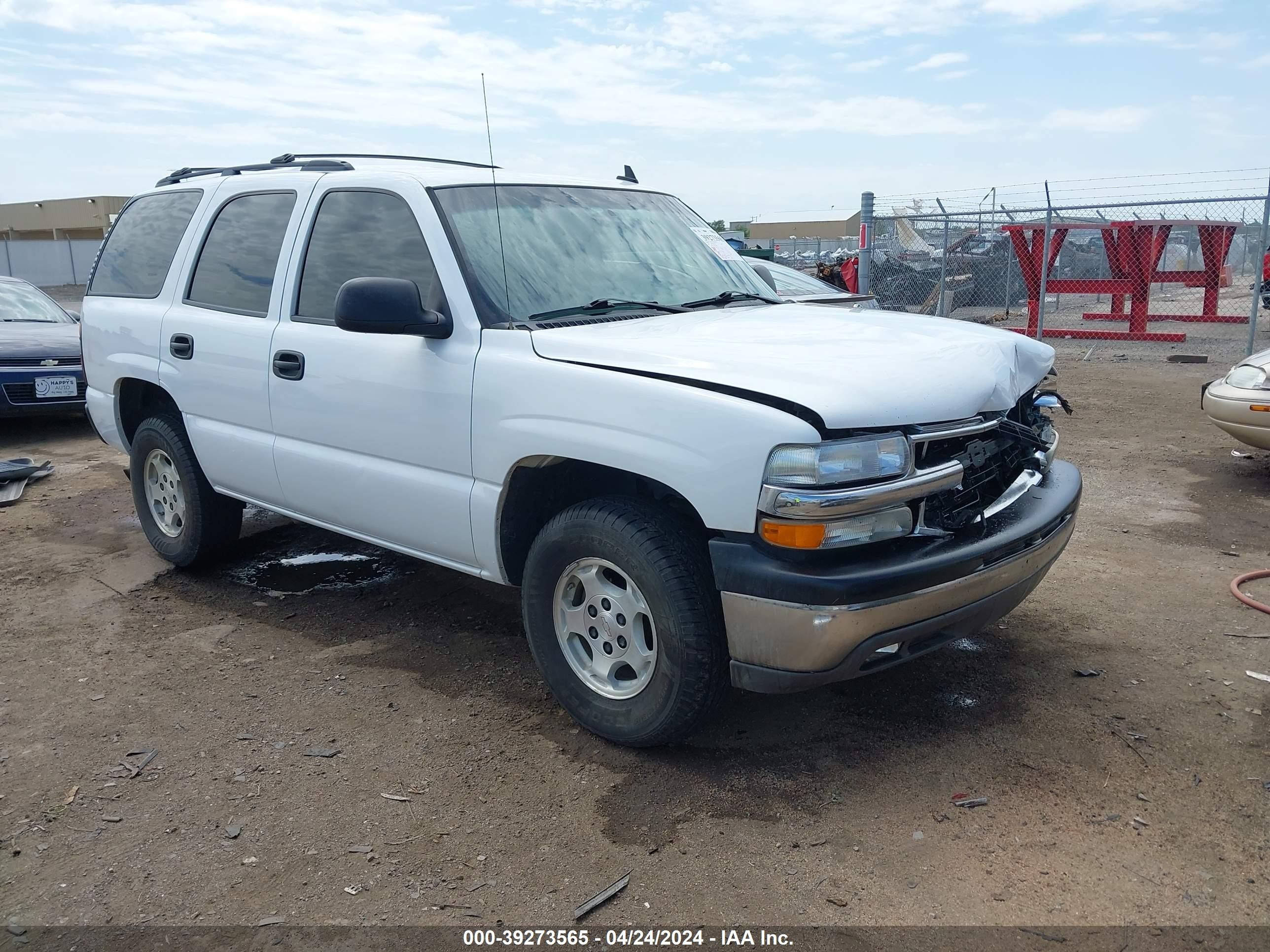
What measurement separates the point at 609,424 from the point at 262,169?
2805 mm

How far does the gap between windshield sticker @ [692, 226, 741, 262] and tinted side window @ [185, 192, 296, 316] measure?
178cm

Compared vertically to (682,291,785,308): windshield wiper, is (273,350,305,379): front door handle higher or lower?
lower

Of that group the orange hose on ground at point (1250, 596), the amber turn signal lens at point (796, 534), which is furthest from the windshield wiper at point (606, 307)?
the orange hose on ground at point (1250, 596)

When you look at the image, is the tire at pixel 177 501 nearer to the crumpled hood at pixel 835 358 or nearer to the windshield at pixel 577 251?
the windshield at pixel 577 251

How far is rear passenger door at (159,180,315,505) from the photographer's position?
437cm

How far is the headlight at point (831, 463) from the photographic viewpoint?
108 inches

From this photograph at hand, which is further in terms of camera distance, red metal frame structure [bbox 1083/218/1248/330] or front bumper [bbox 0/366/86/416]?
red metal frame structure [bbox 1083/218/1248/330]

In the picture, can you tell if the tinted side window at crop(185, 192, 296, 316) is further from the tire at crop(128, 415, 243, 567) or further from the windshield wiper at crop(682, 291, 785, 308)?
the windshield wiper at crop(682, 291, 785, 308)

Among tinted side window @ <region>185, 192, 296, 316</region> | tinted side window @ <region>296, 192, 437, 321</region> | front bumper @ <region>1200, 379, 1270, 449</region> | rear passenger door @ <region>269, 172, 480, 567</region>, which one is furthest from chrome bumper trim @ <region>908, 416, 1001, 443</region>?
front bumper @ <region>1200, 379, 1270, 449</region>

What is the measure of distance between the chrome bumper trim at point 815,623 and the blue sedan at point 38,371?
7.53 meters

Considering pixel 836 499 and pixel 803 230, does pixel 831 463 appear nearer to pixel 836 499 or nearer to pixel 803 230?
pixel 836 499

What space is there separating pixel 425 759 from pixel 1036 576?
216 centimetres

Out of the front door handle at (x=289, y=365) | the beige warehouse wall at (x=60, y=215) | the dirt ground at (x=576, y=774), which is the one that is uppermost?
the beige warehouse wall at (x=60, y=215)

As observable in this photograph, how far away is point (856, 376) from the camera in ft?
9.58
